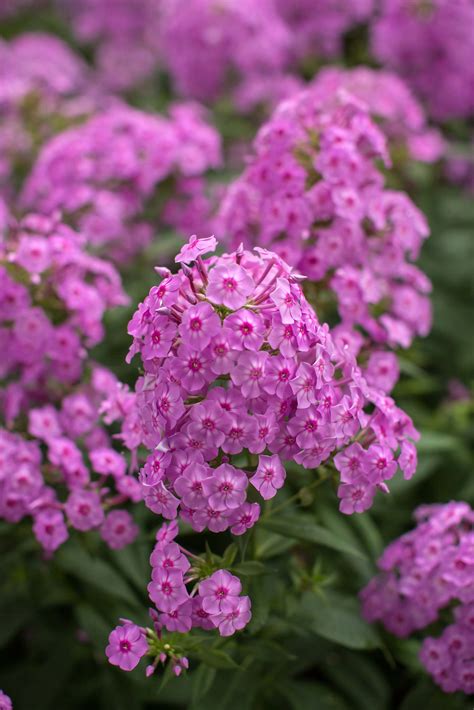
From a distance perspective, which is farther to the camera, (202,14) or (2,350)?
(202,14)

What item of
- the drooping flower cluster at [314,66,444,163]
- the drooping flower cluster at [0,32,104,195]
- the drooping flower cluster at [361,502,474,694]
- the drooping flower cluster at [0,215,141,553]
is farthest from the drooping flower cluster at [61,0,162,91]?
the drooping flower cluster at [361,502,474,694]

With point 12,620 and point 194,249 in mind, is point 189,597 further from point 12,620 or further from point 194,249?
point 12,620

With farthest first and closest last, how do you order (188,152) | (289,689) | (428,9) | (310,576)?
(428,9), (188,152), (289,689), (310,576)

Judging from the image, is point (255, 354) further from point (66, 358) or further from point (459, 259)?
point (459, 259)

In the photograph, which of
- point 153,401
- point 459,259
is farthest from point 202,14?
point 153,401

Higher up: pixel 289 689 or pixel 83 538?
pixel 83 538

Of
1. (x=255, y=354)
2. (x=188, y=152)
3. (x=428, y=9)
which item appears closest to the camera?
(x=255, y=354)
